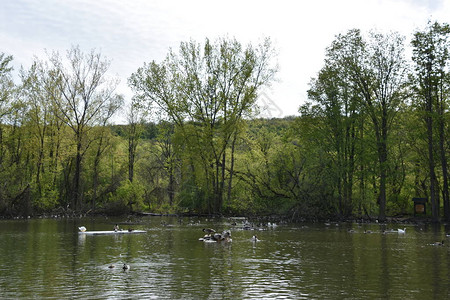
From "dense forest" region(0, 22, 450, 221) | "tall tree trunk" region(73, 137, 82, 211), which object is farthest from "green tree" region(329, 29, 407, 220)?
"tall tree trunk" region(73, 137, 82, 211)

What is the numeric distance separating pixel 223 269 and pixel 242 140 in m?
43.1

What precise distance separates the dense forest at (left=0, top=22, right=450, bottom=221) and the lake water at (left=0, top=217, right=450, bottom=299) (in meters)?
21.1

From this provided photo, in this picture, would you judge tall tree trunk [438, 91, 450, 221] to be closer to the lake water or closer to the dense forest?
the dense forest

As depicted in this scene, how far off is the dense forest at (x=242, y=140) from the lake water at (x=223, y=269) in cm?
2105

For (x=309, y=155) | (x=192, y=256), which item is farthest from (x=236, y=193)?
(x=192, y=256)

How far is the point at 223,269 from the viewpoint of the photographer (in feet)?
53.6

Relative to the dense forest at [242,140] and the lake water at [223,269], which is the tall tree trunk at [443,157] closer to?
the dense forest at [242,140]

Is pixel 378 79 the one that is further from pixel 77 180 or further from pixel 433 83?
pixel 77 180

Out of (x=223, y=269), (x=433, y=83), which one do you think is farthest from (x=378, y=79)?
(x=223, y=269)

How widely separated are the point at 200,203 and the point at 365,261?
3937cm

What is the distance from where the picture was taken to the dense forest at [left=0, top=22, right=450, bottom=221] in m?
45.6

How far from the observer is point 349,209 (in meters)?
46.5

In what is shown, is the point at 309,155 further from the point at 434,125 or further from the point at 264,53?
the point at 264,53

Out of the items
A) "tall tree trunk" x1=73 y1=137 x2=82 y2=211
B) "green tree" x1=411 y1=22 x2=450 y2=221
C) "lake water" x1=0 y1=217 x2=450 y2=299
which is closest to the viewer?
"lake water" x1=0 y1=217 x2=450 y2=299
